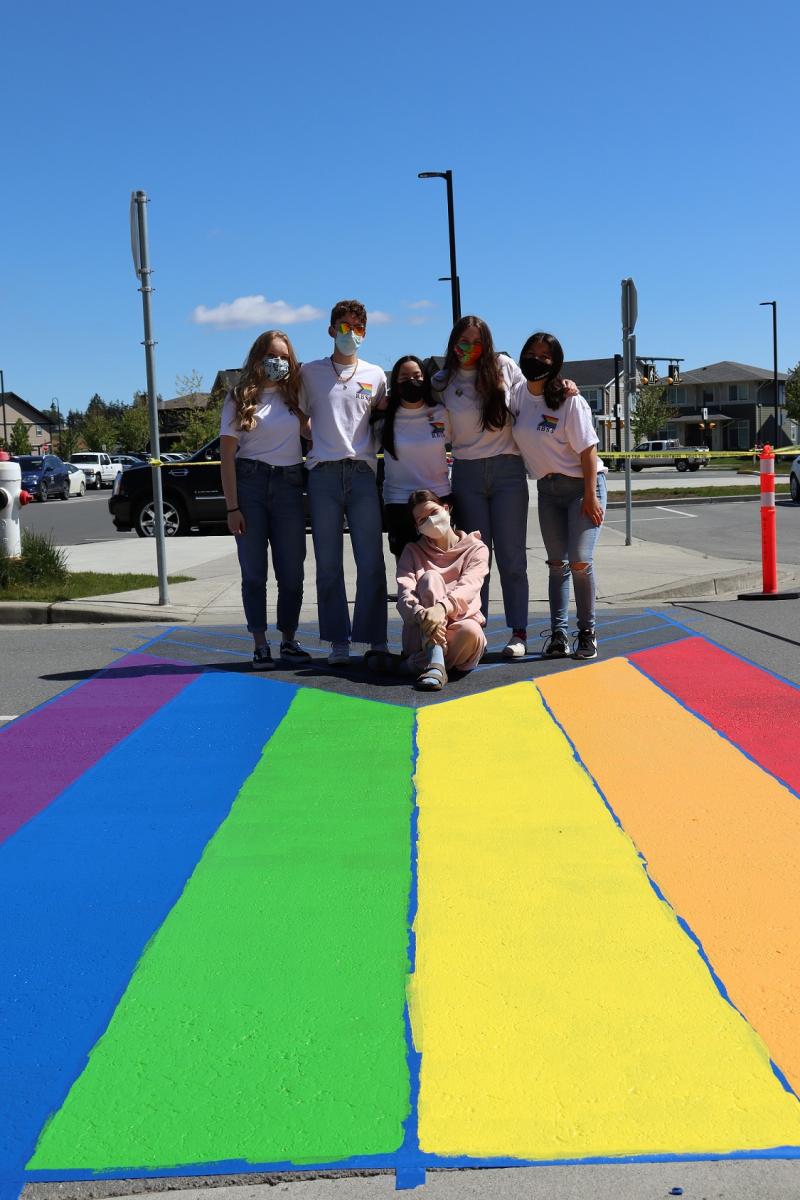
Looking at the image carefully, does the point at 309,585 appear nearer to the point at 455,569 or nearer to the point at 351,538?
the point at 351,538

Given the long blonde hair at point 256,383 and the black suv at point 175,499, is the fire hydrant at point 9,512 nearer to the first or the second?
the long blonde hair at point 256,383

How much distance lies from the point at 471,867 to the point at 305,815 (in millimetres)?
818

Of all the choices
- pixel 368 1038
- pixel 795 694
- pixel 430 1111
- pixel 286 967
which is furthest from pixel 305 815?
pixel 795 694

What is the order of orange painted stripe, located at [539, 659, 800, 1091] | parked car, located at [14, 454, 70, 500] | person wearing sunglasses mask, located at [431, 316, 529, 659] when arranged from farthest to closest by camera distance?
1. parked car, located at [14, 454, 70, 500]
2. person wearing sunglasses mask, located at [431, 316, 529, 659]
3. orange painted stripe, located at [539, 659, 800, 1091]

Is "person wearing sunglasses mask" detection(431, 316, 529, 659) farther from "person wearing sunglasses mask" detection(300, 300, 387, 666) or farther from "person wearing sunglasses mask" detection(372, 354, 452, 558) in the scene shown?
"person wearing sunglasses mask" detection(300, 300, 387, 666)

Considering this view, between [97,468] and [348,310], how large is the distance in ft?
188

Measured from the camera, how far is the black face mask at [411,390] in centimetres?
713

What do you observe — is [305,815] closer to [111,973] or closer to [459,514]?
[111,973]

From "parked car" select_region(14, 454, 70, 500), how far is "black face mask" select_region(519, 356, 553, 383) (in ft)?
131

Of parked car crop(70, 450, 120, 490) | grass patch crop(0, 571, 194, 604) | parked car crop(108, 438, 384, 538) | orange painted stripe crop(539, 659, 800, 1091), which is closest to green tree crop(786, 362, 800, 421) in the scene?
parked car crop(70, 450, 120, 490)

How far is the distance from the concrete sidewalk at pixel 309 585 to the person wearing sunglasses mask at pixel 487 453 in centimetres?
250

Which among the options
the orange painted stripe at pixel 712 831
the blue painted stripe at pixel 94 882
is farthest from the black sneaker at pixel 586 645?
the blue painted stripe at pixel 94 882

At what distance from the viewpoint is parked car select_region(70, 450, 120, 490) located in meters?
62.4

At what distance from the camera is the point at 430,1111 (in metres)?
2.55
